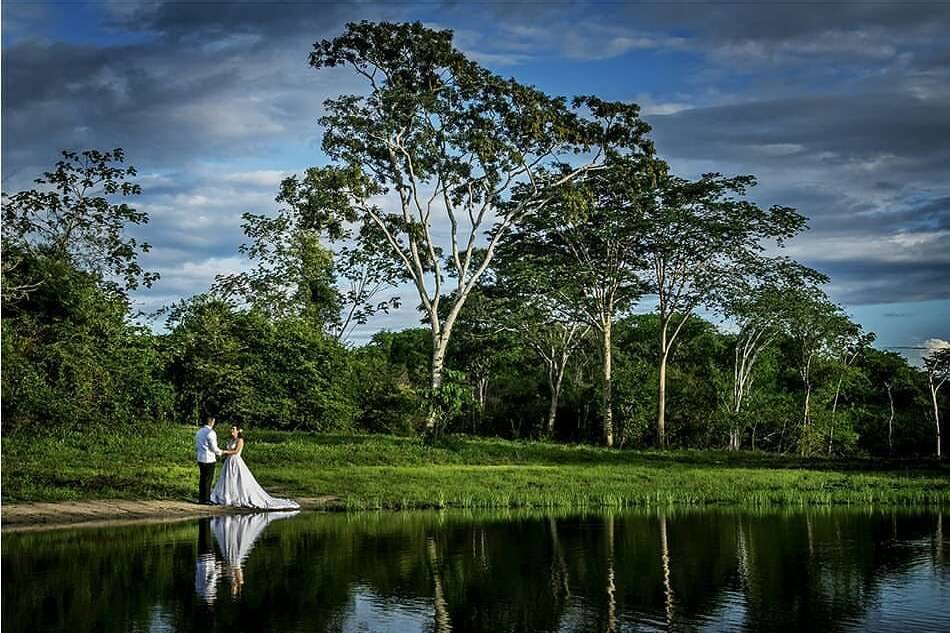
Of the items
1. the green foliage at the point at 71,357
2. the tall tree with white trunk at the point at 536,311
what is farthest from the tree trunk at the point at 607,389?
the green foliage at the point at 71,357

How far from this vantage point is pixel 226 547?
1527cm

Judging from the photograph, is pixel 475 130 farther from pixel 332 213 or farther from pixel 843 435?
pixel 843 435

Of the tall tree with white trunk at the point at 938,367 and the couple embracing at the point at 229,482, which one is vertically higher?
the tall tree with white trunk at the point at 938,367

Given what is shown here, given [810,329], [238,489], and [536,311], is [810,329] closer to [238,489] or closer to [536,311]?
[536,311]

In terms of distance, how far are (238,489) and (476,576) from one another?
893 cm

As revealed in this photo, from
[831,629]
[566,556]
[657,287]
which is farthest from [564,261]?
[831,629]

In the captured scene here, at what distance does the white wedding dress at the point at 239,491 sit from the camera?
20625 millimetres

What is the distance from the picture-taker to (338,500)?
2166 centimetres

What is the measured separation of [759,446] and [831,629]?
5211cm

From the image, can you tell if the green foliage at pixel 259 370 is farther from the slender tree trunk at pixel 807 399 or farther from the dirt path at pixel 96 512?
the slender tree trunk at pixel 807 399

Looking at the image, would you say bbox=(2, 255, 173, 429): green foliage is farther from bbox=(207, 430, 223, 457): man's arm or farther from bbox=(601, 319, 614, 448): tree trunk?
bbox=(601, 319, 614, 448): tree trunk

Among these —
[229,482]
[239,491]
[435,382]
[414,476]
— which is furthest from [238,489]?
[435,382]

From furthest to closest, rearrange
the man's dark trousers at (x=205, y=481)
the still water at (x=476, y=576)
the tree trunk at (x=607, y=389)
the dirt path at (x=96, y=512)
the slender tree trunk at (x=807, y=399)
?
the slender tree trunk at (x=807, y=399)
the tree trunk at (x=607, y=389)
the man's dark trousers at (x=205, y=481)
the dirt path at (x=96, y=512)
the still water at (x=476, y=576)

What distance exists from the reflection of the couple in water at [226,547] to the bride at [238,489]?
0.39 metres
